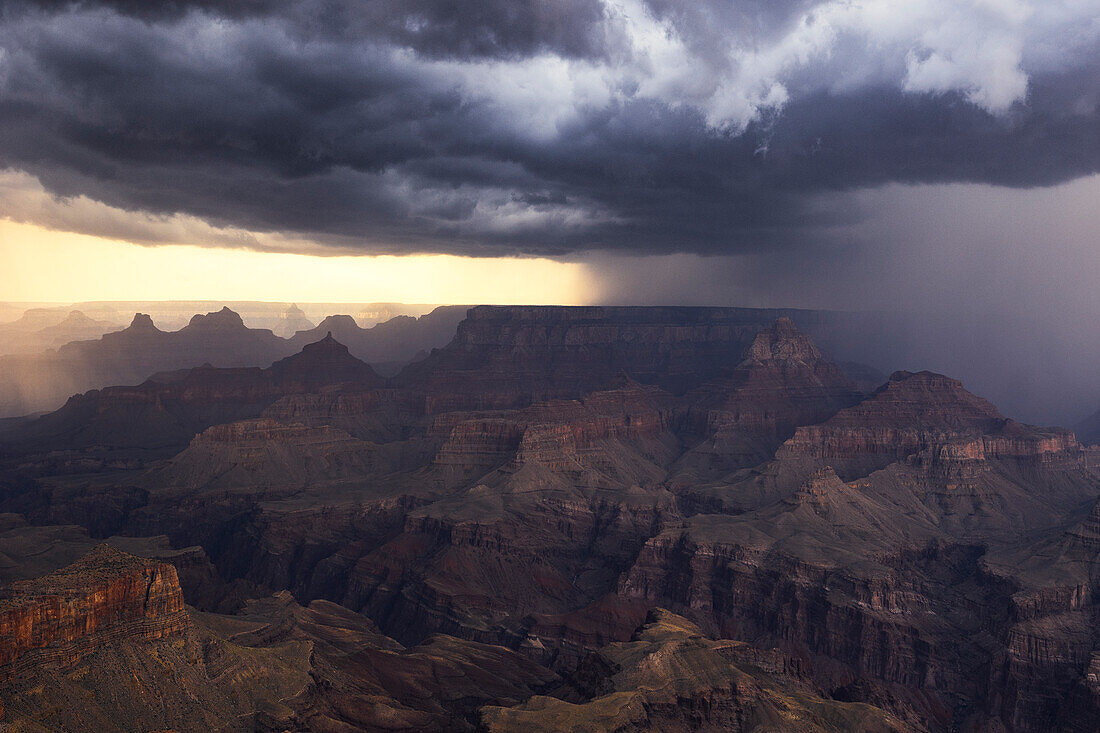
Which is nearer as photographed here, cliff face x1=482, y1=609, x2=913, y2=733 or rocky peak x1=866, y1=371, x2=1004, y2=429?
cliff face x1=482, y1=609, x2=913, y2=733

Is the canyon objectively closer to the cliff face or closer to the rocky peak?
the cliff face

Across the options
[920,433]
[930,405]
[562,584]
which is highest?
[930,405]

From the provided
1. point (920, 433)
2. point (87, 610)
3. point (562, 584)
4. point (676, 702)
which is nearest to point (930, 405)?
point (920, 433)

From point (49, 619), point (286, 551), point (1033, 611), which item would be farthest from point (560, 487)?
point (49, 619)

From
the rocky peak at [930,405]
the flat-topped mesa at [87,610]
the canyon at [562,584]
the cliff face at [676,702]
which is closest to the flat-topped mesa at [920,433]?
the rocky peak at [930,405]

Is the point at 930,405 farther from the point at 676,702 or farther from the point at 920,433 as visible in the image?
the point at 676,702

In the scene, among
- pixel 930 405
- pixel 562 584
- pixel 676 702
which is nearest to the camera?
pixel 676 702

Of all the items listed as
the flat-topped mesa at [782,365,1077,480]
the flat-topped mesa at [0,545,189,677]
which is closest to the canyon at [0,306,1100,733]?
the flat-topped mesa at [0,545,189,677]
